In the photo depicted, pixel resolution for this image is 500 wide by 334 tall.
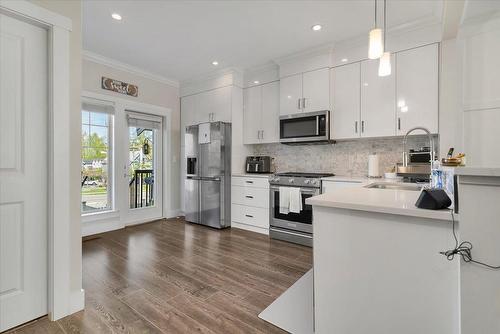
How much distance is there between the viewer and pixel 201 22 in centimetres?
275

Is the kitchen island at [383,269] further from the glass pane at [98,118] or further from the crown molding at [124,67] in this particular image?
the crown molding at [124,67]

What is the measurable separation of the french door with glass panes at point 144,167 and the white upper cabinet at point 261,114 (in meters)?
1.74

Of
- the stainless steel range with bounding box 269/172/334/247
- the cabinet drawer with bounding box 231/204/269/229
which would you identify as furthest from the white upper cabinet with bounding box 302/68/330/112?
the cabinet drawer with bounding box 231/204/269/229

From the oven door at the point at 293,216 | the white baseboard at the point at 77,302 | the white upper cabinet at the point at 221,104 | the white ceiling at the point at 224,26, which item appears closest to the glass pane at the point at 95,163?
the white ceiling at the point at 224,26

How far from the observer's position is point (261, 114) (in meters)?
4.09

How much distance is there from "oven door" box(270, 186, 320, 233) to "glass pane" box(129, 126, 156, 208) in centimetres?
244

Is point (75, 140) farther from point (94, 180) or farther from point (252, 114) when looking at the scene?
point (252, 114)

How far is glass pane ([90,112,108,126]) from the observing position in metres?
3.75

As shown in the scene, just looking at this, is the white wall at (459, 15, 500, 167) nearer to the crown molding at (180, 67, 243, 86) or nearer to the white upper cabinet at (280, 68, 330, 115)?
the white upper cabinet at (280, 68, 330, 115)

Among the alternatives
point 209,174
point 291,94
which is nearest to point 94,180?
point 209,174

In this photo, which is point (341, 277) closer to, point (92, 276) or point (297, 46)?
point (92, 276)

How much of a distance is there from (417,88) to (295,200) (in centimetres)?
194

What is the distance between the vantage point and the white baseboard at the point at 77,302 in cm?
173

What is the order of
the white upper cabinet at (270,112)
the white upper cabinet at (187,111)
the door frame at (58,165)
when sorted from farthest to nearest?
1. the white upper cabinet at (187,111)
2. the white upper cabinet at (270,112)
3. the door frame at (58,165)
